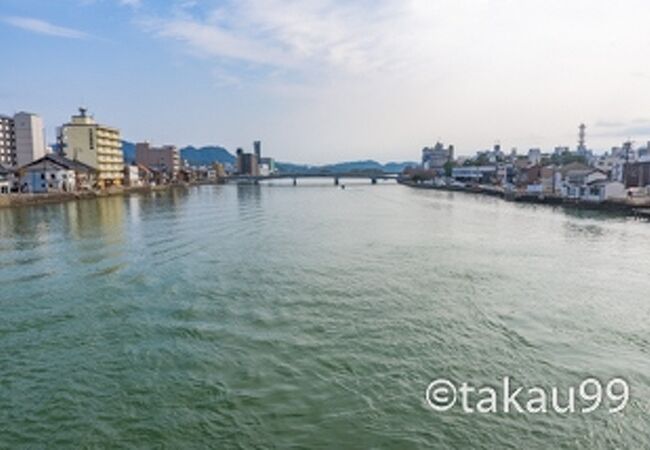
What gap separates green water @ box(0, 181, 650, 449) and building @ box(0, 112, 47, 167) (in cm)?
4497

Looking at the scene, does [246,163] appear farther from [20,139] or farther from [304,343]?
[304,343]

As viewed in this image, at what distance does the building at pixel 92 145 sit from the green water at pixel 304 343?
35093 millimetres

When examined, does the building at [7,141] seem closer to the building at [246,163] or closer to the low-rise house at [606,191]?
the low-rise house at [606,191]

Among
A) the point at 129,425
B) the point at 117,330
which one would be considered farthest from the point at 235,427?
the point at 117,330

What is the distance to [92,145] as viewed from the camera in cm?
4394

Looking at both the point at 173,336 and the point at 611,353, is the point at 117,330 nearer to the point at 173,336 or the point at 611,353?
the point at 173,336

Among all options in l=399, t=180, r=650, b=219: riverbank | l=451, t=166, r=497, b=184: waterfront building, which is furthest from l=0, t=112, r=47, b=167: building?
l=451, t=166, r=497, b=184: waterfront building

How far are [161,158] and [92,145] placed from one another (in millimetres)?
35940

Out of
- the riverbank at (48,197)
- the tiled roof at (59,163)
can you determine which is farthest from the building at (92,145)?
the tiled roof at (59,163)

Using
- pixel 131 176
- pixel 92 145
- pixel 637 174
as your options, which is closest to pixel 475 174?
pixel 637 174

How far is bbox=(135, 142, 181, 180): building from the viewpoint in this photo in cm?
7499

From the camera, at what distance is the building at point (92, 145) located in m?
43.3

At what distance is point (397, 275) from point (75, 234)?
40.9 feet

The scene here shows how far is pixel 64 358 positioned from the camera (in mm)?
5488
